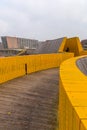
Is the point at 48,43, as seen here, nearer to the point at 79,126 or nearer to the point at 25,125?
the point at 25,125

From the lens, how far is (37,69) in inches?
985

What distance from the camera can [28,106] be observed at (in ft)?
37.5

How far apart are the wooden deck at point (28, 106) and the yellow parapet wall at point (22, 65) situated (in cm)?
126

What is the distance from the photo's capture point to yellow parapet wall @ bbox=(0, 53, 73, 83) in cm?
1730

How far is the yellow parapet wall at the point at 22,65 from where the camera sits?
1730 centimetres

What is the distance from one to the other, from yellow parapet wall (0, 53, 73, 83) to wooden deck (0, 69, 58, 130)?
1.26 m

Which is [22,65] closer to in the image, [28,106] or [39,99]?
[39,99]

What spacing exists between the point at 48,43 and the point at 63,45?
30.6ft

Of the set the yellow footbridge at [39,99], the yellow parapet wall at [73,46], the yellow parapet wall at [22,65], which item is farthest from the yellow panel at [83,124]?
the yellow parapet wall at [73,46]

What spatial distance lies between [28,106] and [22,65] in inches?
376

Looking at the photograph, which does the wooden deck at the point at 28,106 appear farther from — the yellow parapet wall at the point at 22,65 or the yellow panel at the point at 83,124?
the yellow panel at the point at 83,124

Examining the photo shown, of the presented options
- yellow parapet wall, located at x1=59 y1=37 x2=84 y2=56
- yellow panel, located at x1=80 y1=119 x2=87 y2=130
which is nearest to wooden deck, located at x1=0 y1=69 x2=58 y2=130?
yellow panel, located at x1=80 y1=119 x2=87 y2=130

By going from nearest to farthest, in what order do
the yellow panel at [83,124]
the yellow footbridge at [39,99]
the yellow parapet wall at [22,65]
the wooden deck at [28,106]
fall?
the yellow panel at [83,124], the yellow footbridge at [39,99], the wooden deck at [28,106], the yellow parapet wall at [22,65]

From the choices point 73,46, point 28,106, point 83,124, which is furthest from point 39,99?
point 73,46
